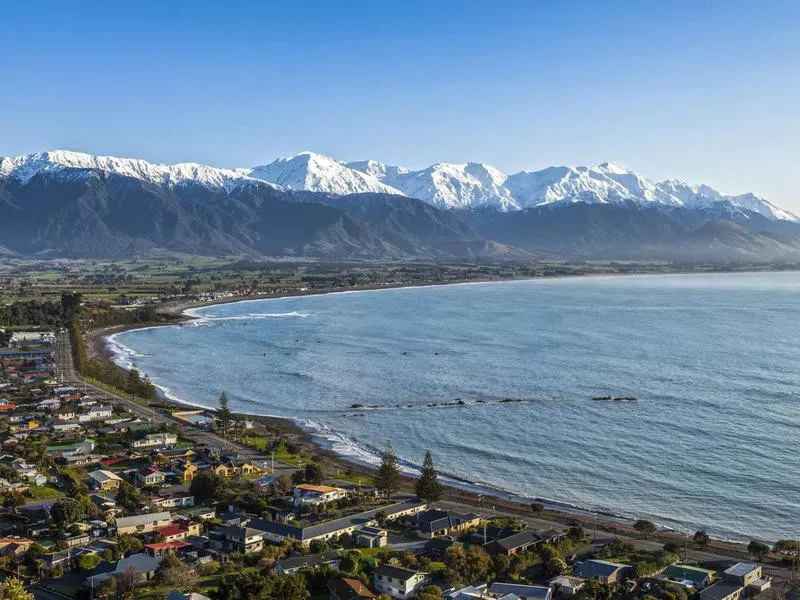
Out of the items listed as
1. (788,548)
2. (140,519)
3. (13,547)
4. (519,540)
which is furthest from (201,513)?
(788,548)

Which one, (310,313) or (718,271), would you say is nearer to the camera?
(310,313)

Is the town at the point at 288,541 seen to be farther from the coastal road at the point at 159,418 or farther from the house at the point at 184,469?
the coastal road at the point at 159,418

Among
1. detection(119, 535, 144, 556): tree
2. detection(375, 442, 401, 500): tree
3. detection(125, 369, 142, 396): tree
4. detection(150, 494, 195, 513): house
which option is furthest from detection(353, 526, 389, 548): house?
detection(125, 369, 142, 396): tree

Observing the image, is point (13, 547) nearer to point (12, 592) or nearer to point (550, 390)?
point (12, 592)

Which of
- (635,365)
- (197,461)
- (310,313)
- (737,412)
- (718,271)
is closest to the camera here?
(197,461)

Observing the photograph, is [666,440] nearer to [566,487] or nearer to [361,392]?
[566,487]

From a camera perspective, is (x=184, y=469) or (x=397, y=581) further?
(x=184, y=469)

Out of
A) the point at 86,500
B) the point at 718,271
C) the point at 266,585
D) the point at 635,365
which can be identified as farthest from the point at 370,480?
the point at 718,271

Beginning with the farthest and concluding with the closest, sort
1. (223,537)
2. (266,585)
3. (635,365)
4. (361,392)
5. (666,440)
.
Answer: (635,365) < (361,392) < (666,440) < (223,537) < (266,585)
